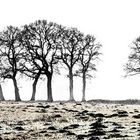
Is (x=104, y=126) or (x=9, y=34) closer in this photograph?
(x=104, y=126)

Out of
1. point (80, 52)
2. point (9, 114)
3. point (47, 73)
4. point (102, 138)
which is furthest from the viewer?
point (80, 52)

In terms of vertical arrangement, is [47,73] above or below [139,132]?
above

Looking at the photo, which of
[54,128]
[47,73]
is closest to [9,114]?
[54,128]

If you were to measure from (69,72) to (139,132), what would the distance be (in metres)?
65.2

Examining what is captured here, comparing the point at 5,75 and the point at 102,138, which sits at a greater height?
the point at 5,75

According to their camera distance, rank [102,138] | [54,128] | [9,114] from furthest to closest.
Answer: [9,114] → [54,128] → [102,138]

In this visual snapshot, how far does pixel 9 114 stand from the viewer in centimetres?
4347

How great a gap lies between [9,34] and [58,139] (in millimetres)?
72635

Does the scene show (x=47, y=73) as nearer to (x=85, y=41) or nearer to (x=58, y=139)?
(x=85, y=41)

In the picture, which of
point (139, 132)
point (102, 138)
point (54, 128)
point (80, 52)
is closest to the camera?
point (102, 138)

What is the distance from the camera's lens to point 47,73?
88875 millimetres

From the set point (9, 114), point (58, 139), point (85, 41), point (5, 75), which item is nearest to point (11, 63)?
point (5, 75)

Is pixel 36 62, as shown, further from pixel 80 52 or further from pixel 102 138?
pixel 102 138

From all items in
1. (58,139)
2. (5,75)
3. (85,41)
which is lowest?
(58,139)
